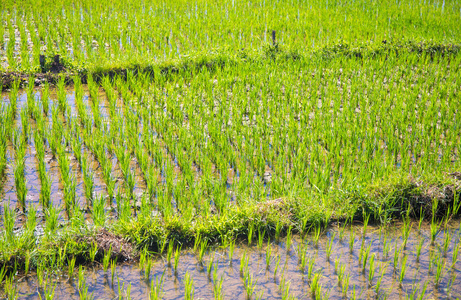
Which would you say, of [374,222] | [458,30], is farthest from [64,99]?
[458,30]

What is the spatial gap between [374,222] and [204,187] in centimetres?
134

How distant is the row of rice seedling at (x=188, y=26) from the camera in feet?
22.5

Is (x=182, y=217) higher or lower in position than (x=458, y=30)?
lower

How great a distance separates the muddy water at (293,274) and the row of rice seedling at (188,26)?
419 centimetres

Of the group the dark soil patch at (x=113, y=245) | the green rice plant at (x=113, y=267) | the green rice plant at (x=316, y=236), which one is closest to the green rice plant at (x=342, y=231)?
the green rice plant at (x=316, y=236)

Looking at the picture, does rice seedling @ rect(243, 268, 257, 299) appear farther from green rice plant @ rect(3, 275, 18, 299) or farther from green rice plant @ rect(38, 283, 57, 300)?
green rice plant @ rect(3, 275, 18, 299)

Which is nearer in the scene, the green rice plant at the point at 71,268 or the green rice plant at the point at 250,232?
the green rice plant at the point at 71,268

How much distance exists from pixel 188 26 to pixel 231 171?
5517 millimetres

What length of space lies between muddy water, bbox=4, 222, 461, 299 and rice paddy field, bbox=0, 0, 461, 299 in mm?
11

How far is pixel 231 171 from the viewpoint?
381cm

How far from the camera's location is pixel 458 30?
8.40 m

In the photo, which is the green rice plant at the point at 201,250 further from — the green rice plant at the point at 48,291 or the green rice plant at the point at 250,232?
the green rice plant at the point at 48,291

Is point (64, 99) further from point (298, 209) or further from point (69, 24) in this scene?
point (69, 24)

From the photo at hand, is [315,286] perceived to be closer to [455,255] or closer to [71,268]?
[455,255]
